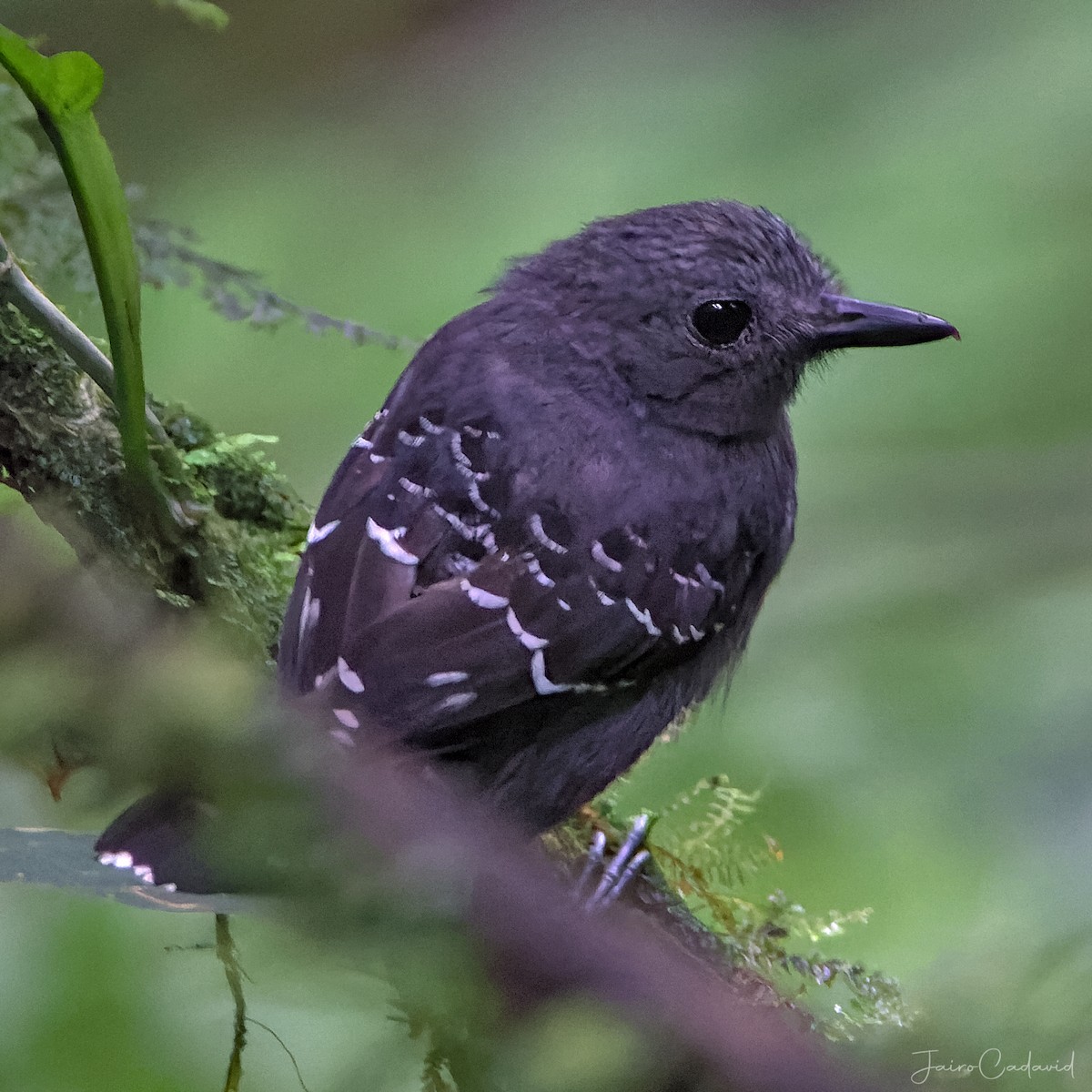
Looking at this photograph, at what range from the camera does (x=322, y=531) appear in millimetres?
1550

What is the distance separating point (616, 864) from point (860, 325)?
771mm

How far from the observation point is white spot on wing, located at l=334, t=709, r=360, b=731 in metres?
1.15

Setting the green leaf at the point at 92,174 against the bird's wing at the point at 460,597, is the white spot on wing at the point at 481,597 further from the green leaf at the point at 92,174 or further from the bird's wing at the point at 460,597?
the green leaf at the point at 92,174

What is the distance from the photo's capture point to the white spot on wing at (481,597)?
1.47 metres

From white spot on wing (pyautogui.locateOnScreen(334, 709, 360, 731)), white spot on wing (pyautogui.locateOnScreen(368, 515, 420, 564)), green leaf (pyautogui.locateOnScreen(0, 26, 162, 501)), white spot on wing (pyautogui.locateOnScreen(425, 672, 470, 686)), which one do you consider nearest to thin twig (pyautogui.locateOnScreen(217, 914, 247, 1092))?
white spot on wing (pyautogui.locateOnScreen(334, 709, 360, 731))

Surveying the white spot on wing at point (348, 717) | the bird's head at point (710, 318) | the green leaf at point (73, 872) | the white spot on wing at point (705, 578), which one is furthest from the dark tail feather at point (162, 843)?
the bird's head at point (710, 318)

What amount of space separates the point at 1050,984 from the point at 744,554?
3.99 feet

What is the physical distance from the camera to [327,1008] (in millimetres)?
521

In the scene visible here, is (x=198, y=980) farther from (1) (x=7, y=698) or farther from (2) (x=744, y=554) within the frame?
(2) (x=744, y=554)

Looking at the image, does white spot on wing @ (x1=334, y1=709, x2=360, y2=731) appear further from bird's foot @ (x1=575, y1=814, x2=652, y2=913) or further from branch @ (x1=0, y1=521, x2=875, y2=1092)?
branch @ (x1=0, y1=521, x2=875, y2=1092)

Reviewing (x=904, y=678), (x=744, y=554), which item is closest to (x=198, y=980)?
(x=744, y=554)

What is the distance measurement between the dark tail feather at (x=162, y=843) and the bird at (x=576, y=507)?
1.94ft

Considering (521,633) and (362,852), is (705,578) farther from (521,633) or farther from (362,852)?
(362,852)

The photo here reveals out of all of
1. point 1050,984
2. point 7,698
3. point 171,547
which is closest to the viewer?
point 7,698
